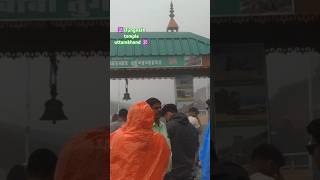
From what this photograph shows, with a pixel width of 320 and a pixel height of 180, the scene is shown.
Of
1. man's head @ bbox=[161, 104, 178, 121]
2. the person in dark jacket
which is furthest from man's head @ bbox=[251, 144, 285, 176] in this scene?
man's head @ bbox=[161, 104, 178, 121]

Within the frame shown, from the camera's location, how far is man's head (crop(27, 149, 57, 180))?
5.11 ft

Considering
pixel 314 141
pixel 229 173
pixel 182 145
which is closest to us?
pixel 229 173

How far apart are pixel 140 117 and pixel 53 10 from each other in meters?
1.32

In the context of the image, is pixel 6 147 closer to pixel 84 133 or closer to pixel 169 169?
pixel 84 133

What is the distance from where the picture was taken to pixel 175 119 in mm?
3596

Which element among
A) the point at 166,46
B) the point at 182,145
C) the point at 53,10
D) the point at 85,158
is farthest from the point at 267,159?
the point at 166,46

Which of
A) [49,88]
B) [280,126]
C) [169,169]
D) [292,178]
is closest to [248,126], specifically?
[280,126]

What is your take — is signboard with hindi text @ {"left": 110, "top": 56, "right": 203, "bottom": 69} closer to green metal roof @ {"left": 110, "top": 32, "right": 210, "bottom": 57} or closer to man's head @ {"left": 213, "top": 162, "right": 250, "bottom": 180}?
green metal roof @ {"left": 110, "top": 32, "right": 210, "bottom": 57}

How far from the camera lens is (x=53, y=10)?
1611mm

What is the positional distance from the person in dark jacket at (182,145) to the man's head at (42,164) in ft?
6.04

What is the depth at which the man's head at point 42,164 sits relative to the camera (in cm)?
156

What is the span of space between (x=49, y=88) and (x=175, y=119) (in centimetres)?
204

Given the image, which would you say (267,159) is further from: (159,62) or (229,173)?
(159,62)

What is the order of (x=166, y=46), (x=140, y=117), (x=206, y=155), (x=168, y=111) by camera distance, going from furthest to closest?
(x=166, y=46) < (x=168, y=111) < (x=140, y=117) < (x=206, y=155)
